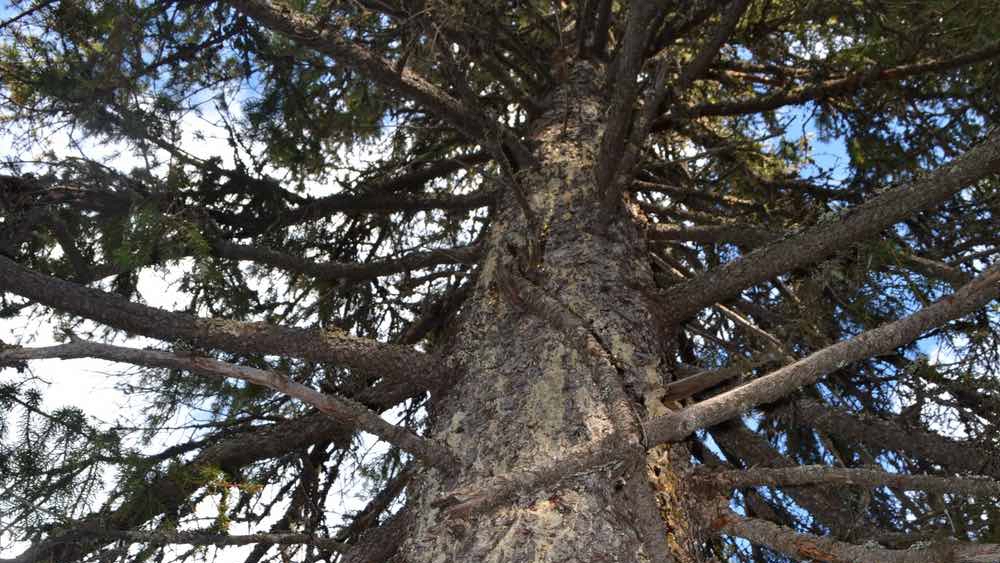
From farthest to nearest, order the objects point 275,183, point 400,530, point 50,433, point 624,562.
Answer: point 275,183
point 50,433
point 400,530
point 624,562

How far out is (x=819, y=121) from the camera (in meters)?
5.14

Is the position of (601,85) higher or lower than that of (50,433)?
higher

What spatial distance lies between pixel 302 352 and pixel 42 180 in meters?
1.59

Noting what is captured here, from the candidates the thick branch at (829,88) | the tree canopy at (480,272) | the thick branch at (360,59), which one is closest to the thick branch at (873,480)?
the tree canopy at (480,272)

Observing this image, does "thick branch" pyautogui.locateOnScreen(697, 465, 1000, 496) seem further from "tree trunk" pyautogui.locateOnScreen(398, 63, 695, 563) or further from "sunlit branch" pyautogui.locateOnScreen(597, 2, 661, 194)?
"sunlit branch" pyautogui.locateOnScreen(597, 2, 661, 194)

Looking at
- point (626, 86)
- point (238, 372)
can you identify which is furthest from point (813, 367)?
point (238, 372)

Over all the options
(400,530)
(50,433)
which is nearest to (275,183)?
(50,433)

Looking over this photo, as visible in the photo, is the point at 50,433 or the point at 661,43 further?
the point at 661,43

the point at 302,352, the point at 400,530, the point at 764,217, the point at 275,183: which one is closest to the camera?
the point at 400,530

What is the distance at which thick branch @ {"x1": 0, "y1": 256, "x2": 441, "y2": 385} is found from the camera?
101 inches

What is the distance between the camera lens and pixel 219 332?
2.64 m

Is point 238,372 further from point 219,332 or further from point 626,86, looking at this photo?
point 626,86

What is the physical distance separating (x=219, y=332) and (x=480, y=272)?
119cm

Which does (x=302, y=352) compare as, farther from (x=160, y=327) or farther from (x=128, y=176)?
(x=128, y=176)
